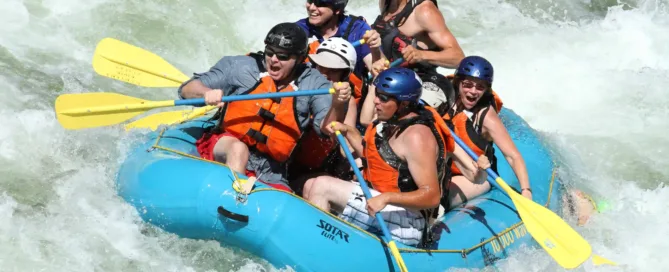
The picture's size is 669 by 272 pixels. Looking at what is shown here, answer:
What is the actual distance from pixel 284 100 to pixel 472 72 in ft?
3.75

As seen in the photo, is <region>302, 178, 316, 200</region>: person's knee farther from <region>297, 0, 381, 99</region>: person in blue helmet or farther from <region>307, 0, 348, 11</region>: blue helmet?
<region>307, 0, 348, 11</region>: blue helmet

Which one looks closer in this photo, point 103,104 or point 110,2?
point 103,104

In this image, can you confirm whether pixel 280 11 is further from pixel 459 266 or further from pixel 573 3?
pixel 459 266

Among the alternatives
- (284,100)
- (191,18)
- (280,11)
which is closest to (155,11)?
(191,18)

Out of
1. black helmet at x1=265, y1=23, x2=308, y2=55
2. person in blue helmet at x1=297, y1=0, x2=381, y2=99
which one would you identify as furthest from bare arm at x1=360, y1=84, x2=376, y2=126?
black helmet at x1=265, y1=23, x2=308, y2=55

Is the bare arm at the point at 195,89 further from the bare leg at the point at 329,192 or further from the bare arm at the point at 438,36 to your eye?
the bare arm at the point at 438,36

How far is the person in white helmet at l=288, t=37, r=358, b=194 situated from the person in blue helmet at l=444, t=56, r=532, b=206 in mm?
625

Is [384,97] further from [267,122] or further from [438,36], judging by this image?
[438,36]

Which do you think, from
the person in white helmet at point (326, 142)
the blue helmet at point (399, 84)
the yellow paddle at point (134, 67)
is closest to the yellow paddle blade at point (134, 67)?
the yellow paddle at point (134, 67)

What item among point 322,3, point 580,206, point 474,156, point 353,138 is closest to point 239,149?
point 353,138

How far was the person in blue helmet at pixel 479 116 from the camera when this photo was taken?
5242 millimetres

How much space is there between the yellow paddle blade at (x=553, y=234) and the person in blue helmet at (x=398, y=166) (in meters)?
0.29

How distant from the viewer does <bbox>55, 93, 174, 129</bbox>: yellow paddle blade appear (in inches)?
204

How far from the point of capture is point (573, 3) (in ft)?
36.8
